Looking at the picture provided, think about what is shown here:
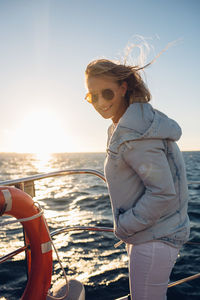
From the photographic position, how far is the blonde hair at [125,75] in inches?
39.5

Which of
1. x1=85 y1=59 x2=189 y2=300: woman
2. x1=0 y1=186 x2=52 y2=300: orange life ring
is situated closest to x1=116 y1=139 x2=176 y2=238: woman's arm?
A: x1=85 y1=59 x2=189 y2=300: woman

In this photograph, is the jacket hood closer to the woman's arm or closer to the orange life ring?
the woman's arm

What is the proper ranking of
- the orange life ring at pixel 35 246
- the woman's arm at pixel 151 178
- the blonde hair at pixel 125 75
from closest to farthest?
1. the woman's arm at pixel 151 178
2. the blonde hair at pixel 125 75
3. the orange life ring at pixel 35 246

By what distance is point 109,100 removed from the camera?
1.04 m

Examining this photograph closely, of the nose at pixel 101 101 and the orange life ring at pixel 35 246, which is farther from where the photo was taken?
the orange life ring at pixel 35 246

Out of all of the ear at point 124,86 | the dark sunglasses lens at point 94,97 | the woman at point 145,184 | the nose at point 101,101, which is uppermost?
the ear at point 124,86

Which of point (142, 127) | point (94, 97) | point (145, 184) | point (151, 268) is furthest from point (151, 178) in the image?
point (94, 97)

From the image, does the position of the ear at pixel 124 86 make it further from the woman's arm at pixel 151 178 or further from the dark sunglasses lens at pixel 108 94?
the woman's arm at pixel 151 178

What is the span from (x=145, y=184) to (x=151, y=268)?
33cm

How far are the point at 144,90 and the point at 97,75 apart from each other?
220 mm

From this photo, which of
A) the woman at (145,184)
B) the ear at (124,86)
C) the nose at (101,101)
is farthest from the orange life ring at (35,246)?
the ear at (124,86)

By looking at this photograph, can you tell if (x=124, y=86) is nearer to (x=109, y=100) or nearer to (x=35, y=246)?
(x=109, y=100)

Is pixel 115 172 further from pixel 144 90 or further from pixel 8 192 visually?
pixel 8 192

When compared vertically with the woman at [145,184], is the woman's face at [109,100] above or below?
above
